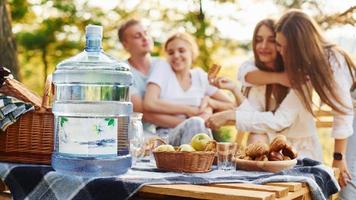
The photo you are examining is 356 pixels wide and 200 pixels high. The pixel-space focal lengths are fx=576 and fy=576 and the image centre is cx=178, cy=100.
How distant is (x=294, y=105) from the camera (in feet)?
7.58

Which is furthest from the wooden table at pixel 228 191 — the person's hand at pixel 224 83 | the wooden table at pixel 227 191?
the person's hand at pixel 224 83

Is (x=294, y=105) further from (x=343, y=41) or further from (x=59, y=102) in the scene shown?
(x=59, y=102)

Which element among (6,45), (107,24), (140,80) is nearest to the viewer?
(140,80)

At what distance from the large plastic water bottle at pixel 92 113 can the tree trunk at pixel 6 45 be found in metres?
2.17

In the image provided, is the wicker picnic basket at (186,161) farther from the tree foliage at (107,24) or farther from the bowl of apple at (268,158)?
the tree foliage at (107,24)

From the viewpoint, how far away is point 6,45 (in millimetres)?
3863

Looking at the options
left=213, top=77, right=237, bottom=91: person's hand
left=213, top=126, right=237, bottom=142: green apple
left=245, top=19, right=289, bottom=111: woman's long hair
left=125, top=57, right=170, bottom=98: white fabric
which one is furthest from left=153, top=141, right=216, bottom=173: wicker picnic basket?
left=213, top=126, right=237, bottom=142: green apple

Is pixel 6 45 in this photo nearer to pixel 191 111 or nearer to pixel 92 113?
pixel 191 111

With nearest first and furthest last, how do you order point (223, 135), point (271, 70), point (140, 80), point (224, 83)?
point (271, 70)
point (224, 83)
point (140, 80)
point (223, 135)

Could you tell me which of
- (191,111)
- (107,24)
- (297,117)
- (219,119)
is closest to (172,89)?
(191,111)

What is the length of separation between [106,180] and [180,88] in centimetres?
163

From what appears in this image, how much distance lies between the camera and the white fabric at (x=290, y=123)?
90.6 inches

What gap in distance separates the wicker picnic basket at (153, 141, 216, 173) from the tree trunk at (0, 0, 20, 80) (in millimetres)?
2503

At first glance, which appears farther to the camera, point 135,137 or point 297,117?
point 297,117
